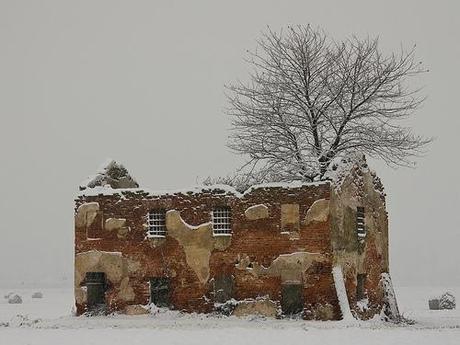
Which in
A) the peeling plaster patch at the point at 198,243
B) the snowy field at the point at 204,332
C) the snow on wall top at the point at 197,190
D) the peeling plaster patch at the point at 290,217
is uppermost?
the snow on wall top at the point at 197,190

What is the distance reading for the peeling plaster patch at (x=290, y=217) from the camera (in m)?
34.8

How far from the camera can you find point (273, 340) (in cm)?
2642

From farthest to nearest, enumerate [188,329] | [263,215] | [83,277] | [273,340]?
[83,277] → [263,215] → [188,329] → [273,340]

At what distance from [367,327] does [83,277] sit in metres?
14.7

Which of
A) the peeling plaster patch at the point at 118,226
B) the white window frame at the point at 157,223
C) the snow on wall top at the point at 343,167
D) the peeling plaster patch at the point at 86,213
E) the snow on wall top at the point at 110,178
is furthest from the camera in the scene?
the snow on wall top at the point at 110,178

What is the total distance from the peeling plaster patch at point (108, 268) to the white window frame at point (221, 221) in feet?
14.3

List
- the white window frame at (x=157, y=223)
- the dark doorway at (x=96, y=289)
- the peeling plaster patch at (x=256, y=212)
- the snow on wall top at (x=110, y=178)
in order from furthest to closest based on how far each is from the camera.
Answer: the snow on wall top at (x=110, y=178), the dark doorway at (x=96, y=289), the white window frame at (x=157, y=223), the peeling plaster patch at (x=256, y=212)

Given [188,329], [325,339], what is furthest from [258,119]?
[325,339]

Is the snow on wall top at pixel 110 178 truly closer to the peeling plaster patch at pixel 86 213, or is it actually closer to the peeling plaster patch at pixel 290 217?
the peeling plaster patch at pixel 86 213

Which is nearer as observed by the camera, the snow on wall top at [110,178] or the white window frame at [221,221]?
the white window frame at [221,221]

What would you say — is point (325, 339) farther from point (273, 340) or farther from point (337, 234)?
point (337, 234)

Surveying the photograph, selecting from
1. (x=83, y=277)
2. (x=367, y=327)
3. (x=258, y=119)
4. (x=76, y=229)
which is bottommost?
(x=367, y=327)

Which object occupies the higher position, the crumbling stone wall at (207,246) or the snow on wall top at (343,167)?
the snow on wall top at (343,167)

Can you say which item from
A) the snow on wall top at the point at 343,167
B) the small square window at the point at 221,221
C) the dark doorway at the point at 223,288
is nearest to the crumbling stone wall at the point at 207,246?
the dark doorway at the point at 223,288
